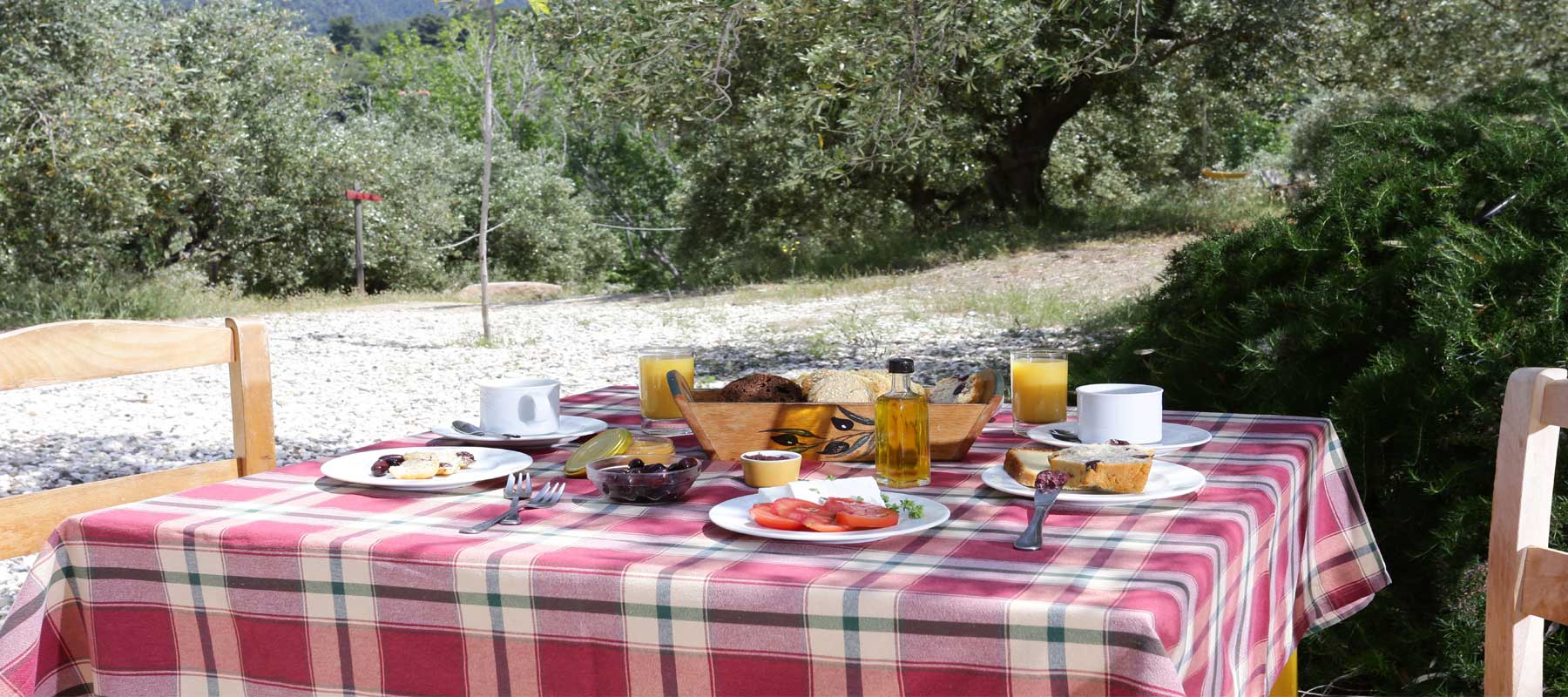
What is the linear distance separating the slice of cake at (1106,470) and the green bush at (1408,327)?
1354 mm

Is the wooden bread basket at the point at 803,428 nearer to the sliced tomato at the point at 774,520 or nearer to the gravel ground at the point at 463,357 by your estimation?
the sliced tomato at the point at 774,520

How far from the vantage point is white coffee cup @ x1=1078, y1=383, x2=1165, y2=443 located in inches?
75.8

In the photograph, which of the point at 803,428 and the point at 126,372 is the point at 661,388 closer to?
the point at 803,428

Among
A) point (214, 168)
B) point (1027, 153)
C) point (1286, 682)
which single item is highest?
point (214, 168)

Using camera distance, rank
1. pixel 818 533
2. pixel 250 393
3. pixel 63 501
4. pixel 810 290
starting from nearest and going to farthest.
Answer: pixel 818 533, pixel 63 501, pixel 250 393, pixel 810 290

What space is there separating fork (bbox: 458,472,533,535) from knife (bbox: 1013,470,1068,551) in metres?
0.62

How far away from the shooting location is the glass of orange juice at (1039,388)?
219 cm

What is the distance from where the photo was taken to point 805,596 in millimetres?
1222

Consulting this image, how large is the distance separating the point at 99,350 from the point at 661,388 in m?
0.92

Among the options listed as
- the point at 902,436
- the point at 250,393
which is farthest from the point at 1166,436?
the point at 250,393

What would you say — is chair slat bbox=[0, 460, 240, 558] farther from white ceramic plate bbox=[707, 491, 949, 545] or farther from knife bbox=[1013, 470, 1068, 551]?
knife bbox=[1013, 470, 1068, 551]

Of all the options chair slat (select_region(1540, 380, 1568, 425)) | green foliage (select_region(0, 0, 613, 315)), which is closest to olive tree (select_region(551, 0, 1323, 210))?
chair slat (select_region(1540, 380, 1568, 425))

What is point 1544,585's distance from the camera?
1565mm

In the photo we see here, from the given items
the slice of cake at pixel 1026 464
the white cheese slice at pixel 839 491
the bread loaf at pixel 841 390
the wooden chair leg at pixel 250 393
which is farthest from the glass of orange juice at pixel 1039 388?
the wooden chair leg at pixel 250 393
